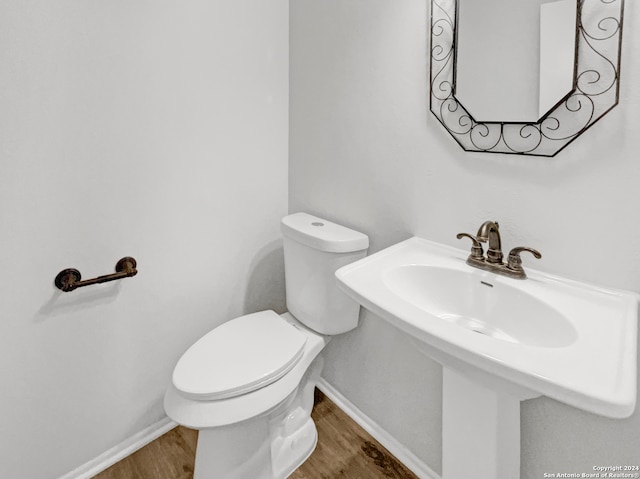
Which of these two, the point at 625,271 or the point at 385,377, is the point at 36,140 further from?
the point at 625,271

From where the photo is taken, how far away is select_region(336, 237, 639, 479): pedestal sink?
2.07 ft

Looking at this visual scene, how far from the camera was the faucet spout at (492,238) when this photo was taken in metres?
1.00

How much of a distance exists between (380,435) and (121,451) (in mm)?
1042

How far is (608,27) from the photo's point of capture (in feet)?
2.74

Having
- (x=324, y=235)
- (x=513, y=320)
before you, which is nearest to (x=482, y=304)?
(x=513, y=320)

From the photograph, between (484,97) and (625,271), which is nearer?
(625,271)

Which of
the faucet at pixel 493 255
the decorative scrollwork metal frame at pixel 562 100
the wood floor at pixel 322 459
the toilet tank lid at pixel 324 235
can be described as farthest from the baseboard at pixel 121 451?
the decorative scrollwork metal frame at pixel 562 100

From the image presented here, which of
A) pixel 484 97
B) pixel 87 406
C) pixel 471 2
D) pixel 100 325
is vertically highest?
pixel 471 2

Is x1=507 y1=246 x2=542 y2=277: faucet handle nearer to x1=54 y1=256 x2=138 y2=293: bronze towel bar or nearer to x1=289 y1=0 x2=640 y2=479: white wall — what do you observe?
x1=289 y1=0 x2=640 y2=479: white wall

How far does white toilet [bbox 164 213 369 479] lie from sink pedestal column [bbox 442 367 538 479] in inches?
20.9

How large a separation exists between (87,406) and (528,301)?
1503mm

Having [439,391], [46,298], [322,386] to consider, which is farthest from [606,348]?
[46,298]

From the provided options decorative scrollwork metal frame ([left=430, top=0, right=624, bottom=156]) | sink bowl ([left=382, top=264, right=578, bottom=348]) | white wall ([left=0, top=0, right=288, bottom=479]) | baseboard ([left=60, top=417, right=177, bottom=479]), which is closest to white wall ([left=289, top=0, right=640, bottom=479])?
decorative scrollwork metal frame ([left=430, top=0, right=624, bottom=156])

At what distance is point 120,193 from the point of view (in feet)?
4.33
